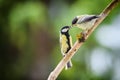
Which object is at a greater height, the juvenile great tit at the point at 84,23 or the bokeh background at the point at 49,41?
the juvenile great tit at the point at 84,23

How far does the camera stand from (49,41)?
3.11 feet

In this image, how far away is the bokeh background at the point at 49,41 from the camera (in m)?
0.75

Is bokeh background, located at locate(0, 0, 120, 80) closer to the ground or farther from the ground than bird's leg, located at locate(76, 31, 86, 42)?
closer to the ground

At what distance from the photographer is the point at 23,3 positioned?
1170 millimetres

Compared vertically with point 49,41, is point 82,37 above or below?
above

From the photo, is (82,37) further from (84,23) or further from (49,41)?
(49,41)

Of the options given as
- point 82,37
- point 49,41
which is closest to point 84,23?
point 82,37

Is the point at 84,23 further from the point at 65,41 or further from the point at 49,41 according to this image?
the point at 49,41

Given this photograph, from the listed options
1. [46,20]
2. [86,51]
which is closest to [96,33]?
[86,51]

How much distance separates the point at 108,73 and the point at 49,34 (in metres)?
0.25

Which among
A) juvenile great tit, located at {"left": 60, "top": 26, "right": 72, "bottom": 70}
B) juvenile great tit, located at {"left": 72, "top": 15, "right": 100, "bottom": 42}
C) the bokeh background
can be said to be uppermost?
juvenile great tit, located at {"left": 72, "top": 15, "right": 100, "bottom": 42}

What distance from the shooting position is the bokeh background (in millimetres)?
748

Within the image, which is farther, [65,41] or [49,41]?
[49,41]

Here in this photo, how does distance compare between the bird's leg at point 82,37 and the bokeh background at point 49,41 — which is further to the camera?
the bokeh background at point 49,41
